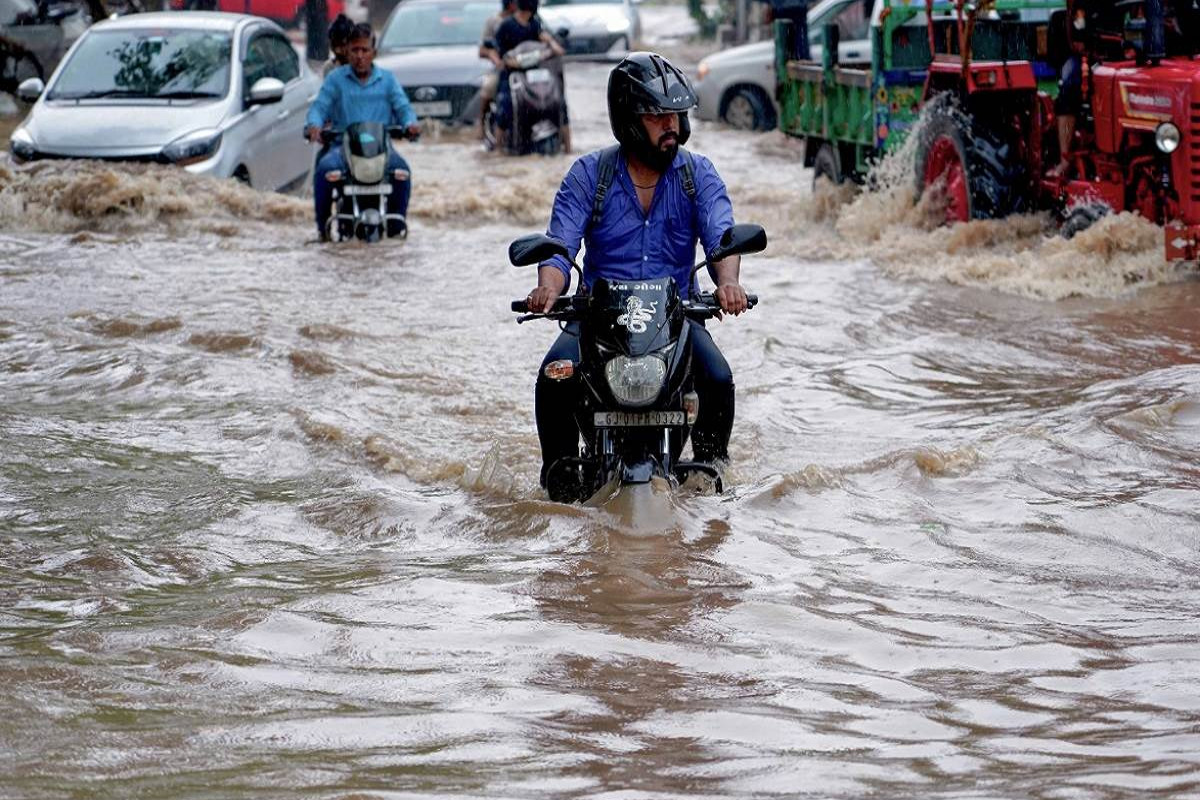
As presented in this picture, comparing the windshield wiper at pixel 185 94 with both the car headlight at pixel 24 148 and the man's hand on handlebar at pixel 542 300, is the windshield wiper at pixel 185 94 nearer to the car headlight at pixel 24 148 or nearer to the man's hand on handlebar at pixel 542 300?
the car headlight at pixel 24 148

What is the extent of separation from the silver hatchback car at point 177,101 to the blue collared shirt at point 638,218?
29.3 feet

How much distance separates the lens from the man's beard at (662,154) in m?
6.44

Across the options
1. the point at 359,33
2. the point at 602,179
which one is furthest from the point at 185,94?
the point at 602,179

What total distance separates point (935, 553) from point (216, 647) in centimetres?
245

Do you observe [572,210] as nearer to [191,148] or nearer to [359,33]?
[359,33]

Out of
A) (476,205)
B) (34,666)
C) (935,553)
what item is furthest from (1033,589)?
(476,205)

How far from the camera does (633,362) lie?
243 inches

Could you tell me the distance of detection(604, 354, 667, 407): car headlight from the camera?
616cm

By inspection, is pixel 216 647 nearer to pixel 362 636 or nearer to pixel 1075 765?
pixel 362 636

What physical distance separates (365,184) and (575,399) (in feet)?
24.9

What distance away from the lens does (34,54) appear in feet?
75.9

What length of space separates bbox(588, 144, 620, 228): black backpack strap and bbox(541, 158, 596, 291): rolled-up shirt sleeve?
0.02 m

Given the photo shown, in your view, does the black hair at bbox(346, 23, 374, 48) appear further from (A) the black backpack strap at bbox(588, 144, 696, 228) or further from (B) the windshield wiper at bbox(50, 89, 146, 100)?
(A) the black backpack strap at bbox(588, 144, 696, 228)

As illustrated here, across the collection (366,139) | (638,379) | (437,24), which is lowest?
(638,379)
